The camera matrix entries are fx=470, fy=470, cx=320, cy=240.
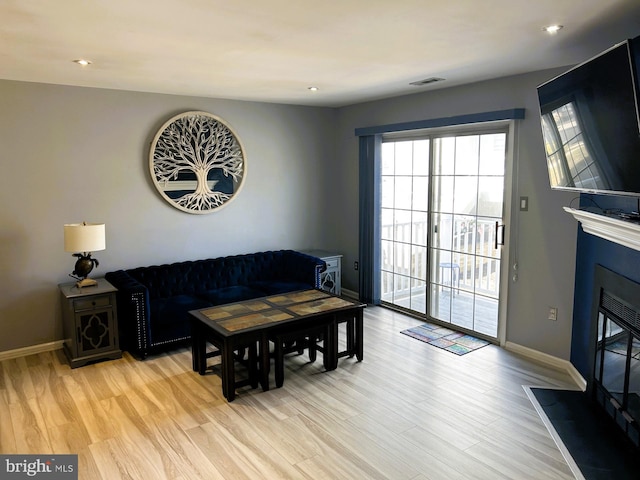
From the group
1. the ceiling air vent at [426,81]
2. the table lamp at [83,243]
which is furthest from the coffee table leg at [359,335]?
the table lamp at [83,243]

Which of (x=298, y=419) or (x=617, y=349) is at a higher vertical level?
(x=617, y=349)

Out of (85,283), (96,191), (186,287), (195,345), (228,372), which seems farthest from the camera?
(186,287)

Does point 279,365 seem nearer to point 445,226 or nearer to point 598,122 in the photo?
point 445,226

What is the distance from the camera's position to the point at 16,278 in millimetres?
4207

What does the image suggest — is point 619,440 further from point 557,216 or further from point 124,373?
point 124,373

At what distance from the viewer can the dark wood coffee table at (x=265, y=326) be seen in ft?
11.3

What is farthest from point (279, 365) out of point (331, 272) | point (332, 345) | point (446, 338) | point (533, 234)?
point (533, 234)

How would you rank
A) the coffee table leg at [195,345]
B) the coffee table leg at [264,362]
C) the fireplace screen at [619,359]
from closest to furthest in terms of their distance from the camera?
1. the fireplace screen at [619,359]
2. the coffee table leg at [264,362]
3. the coffee table leg at [195,345]

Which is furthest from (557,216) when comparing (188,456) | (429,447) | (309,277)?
(188,456)

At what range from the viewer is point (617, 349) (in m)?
2.99

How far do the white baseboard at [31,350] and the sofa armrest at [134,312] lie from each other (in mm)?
654

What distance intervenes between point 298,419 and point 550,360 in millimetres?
2279

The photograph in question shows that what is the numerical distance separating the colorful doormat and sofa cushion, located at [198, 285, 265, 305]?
1.62 meters

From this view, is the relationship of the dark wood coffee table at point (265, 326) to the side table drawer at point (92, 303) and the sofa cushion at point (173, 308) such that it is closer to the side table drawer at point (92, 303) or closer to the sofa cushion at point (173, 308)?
the sofa cushion at point (173, 308)
